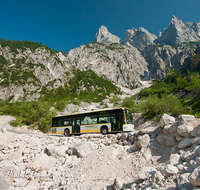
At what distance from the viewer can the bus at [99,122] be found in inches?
562

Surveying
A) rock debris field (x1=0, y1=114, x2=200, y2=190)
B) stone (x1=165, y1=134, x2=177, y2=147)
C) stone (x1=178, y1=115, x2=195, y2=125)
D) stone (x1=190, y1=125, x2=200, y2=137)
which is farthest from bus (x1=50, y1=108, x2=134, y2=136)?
stone (x1=190, y1=125, x2=200, y2=137)

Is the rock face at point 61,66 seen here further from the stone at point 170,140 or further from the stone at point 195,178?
the stone at point 195,178

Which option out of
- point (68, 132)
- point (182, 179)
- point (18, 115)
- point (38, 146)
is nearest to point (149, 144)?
point (182, 179)

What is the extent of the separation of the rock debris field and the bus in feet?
11.3

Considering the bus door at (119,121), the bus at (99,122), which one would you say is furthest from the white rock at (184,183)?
the bus door at (119,121)

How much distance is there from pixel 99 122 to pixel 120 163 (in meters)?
7.98

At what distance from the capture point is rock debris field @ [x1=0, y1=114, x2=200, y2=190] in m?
4.86

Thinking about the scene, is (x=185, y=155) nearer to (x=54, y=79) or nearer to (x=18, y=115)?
(x=18, y=115)

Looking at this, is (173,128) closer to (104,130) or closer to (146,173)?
(146,173)

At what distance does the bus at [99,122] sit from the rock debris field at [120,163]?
11.3 feet

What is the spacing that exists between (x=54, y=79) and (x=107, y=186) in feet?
391

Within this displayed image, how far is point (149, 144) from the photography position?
8.08 metres

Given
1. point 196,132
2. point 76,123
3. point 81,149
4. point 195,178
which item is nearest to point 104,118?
point 76,123

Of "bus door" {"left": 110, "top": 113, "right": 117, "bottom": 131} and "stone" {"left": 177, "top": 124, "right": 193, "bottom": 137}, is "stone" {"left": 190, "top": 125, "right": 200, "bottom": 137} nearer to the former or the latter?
"stone" {"left": 177, "top": 124, "right": 193, "bottom": 137}
